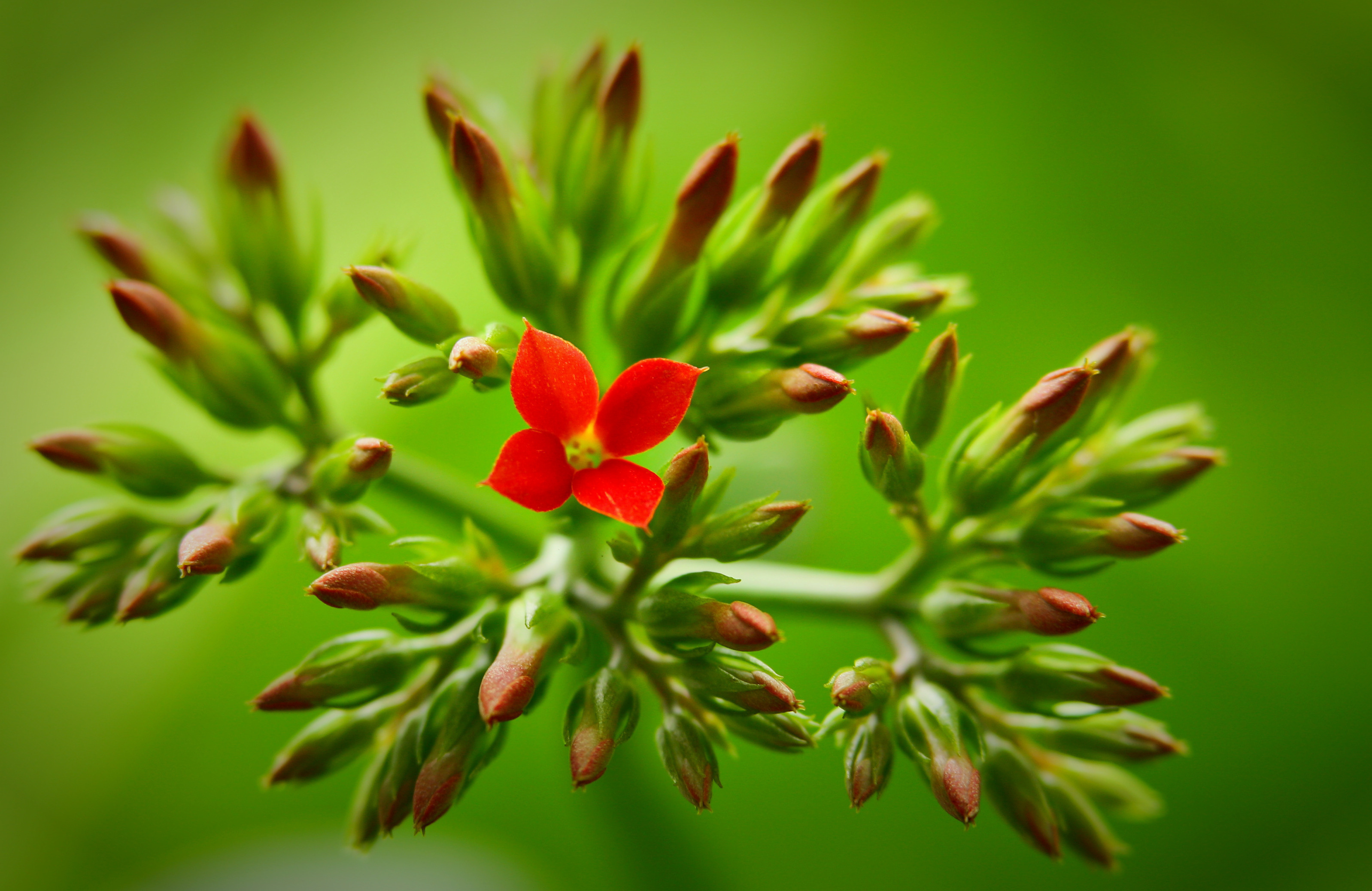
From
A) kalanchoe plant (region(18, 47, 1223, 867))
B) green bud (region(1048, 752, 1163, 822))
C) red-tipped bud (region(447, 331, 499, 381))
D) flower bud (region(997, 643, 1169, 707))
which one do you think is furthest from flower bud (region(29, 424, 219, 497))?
green bud (region(1048, 752, 1163, 822))

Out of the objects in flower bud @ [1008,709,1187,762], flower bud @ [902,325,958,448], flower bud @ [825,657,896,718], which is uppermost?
flower bud @ [902,325,958,448]

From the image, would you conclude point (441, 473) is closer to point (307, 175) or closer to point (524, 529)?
point (524, 529)

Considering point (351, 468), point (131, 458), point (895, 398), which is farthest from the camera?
point (895, 398)

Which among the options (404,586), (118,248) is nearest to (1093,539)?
(404,586)

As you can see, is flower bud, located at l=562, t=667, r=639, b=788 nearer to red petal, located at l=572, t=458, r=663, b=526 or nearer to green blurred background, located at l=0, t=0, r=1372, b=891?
red petal, located at l=572, t=458, r=663, b=526

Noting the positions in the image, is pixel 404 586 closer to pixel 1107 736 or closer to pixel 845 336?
pixel 845 336

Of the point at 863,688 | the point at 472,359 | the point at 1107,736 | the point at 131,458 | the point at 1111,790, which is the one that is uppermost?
the point at 472,359
